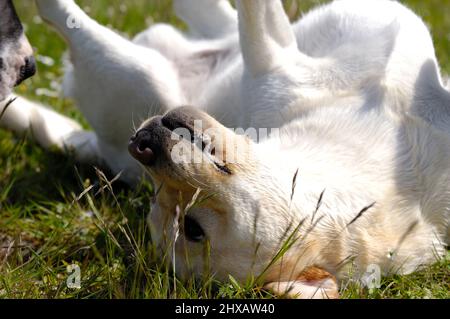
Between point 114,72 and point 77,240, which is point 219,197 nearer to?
point 77,240

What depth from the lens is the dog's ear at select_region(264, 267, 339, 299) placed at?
2.60 m

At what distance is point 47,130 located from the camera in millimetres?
4320

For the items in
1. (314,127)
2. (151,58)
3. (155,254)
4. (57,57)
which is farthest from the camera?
(57,57)

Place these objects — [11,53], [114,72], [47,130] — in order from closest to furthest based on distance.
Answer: [11,53] → [114,72] → [47,130]

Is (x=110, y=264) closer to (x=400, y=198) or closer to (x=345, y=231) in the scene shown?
(x=345, y=231)

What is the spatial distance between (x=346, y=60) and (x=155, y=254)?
3.98 ft

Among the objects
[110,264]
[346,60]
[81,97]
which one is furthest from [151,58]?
[110,264]

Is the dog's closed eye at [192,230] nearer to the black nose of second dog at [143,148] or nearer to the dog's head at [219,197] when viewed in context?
the dog's head at [219,197]

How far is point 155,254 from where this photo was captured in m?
2.76

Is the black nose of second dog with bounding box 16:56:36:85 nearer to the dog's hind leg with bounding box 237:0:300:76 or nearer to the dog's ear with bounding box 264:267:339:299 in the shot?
the dog's hind leg with bounding box 237:0:300:76

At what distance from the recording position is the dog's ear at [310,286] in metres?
2.60

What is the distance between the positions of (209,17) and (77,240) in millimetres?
1659

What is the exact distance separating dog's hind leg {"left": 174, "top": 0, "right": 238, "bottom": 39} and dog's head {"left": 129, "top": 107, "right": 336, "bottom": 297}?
1747 millimetres

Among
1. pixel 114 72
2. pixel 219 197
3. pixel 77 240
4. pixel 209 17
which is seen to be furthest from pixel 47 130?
pixel 219 197
